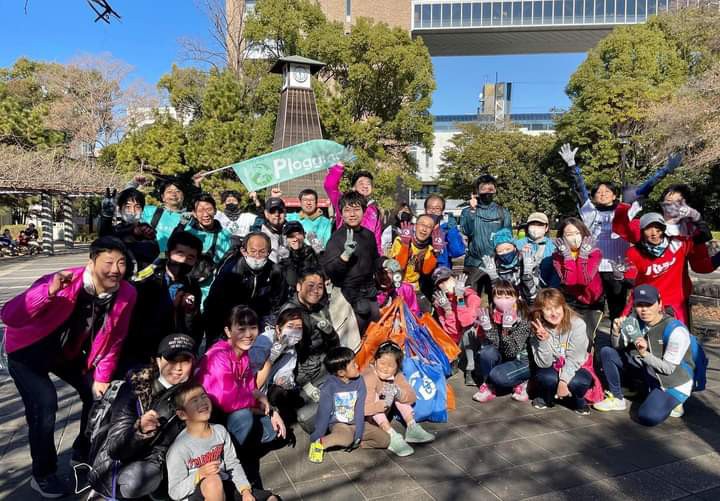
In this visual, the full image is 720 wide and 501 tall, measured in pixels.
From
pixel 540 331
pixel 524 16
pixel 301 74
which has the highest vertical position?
pixel 524 16

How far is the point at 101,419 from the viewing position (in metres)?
2.76

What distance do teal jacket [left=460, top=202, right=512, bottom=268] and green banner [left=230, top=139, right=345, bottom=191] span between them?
2.18 m

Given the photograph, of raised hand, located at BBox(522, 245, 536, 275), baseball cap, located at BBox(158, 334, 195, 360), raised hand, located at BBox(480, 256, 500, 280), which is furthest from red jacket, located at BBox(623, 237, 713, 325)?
baseball cap, located at BBox(158, 334, 195, 360)

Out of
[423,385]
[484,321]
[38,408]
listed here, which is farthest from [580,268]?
[38,408]

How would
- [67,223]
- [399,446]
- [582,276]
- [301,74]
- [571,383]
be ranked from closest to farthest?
[399,446], [571,383], [582,276], [301,74], [67,223]

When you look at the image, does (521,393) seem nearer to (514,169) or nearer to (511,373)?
(511,373)

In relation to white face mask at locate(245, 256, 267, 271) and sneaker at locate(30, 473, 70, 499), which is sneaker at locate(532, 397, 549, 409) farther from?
sneaker at locate(30, 473, 70, 499)

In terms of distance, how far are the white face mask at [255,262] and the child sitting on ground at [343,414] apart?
94 centimetres

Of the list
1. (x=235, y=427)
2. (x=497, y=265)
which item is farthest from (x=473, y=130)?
(x=235, y=427)

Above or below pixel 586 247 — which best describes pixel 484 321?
below

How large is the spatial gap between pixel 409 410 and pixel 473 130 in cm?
3203

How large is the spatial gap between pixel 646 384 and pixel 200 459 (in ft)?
12.8

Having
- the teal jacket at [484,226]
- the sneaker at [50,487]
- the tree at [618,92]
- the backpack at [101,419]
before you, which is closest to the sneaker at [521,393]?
the teal jacket at [484,226]

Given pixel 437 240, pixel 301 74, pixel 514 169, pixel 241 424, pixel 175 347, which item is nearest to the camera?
pixel 175 347
